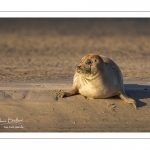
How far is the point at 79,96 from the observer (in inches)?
374

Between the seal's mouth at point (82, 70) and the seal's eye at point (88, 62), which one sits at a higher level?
the seal's eye at point (88, 62)

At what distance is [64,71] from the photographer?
15.1 meters

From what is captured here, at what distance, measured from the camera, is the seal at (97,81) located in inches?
360

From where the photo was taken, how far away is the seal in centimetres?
915

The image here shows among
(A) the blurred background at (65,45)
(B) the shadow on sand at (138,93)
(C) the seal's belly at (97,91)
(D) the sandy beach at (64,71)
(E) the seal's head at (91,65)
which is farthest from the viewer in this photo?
(A) the blurred background at (65,45)

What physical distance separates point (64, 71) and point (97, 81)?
5937mm

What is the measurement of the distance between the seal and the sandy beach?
13cm

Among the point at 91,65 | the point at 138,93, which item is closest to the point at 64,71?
the point at 138,93

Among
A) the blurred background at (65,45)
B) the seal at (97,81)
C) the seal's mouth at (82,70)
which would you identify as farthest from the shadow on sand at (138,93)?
the blurred background at (65,45)

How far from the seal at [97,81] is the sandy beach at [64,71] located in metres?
0.13

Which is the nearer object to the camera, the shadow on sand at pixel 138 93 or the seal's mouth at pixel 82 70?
the seal's mouth at pixel 82 70

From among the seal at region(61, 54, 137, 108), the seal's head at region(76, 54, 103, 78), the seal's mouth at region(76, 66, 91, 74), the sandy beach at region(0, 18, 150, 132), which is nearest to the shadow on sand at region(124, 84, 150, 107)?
the sandy beach at region(0, 18, 150, 132)

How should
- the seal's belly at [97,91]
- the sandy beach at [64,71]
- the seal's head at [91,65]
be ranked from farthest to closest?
the seal's belly at [97,91], the seal's head at [91,65], the sandy beach at [64,71]

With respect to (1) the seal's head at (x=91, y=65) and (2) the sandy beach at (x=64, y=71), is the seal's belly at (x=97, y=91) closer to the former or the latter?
(2) the sandy beach at (x=64, y=71)
